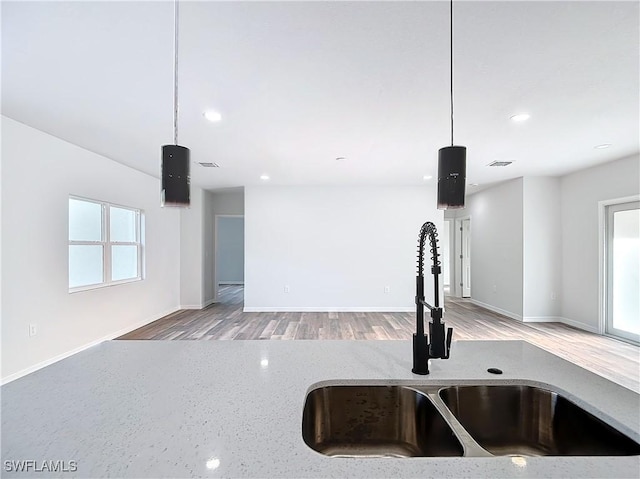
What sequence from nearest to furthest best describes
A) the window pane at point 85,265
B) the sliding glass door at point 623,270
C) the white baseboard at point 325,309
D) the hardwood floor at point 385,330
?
the hardwood floor at point 385,330 → the window pane at point 85,265 → the sliding glass door at point 623,270 → the white baseboard at point 325,309

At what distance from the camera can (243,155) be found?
4.48 m

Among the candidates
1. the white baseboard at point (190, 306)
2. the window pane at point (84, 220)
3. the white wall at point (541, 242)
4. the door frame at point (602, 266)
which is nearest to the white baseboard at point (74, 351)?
the white baseboard at point (190, 306)

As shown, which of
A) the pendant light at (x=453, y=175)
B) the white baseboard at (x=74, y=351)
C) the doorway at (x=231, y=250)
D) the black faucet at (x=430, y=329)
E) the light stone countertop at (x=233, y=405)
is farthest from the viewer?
the doorway at (x=231, y=250)

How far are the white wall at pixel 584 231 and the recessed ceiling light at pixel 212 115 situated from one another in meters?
5.14

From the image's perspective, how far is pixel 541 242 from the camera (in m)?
5.77

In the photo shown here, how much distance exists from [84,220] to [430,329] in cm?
466

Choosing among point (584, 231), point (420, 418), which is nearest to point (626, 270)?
point (584, 231)

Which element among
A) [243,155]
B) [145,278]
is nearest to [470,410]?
[243,155]

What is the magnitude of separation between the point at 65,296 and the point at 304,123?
3.32 m

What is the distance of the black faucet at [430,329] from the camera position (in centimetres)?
108

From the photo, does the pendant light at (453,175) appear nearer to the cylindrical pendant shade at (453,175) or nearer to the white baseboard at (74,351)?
the cylindrical pendant shade at (453,175)

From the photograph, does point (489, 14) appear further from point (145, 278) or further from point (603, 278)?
point (145, 278)

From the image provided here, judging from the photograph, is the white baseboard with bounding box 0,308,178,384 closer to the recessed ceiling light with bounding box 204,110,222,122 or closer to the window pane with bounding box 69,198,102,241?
the window pane with bounding box 69,198,102,241

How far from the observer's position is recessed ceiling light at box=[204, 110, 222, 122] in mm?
3016
